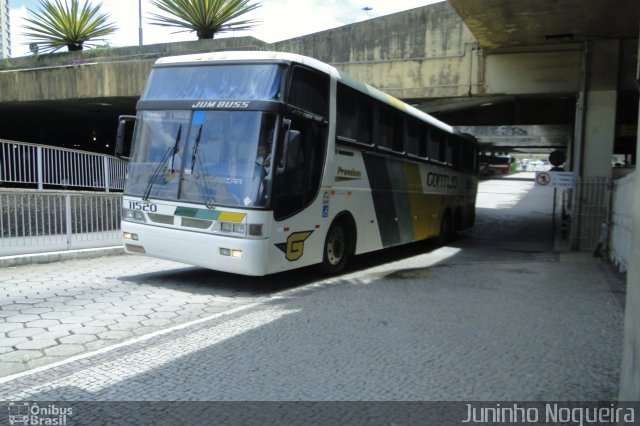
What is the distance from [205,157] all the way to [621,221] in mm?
7928

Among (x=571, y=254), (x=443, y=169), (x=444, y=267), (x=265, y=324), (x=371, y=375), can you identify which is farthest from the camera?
(x=443, y=169)

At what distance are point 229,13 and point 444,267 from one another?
12384 mm

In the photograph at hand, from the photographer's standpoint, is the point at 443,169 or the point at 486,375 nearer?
the point at 486,375

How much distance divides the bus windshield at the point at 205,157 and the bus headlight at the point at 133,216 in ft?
0.93

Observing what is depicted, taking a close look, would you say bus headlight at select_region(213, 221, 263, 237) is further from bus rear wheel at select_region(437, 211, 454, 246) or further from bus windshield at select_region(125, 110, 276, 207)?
bus rear wheel at select_region(437, 211, 454, 246)

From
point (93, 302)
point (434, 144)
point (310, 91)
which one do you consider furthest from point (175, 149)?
point (434, 144)

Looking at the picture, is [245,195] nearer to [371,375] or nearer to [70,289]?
[70,289]

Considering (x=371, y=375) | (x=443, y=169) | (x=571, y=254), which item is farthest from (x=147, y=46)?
(x=371, y=375)

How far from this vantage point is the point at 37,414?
3.45 m

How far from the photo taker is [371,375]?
13.9 feet

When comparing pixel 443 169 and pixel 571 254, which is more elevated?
pixel 443 169

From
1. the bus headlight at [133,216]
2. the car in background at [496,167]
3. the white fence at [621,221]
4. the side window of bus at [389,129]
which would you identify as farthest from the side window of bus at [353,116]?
the car in background at [496,167]

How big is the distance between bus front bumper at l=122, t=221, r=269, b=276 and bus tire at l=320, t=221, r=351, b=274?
5.96ft

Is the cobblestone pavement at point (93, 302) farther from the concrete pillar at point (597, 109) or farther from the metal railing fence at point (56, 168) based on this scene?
the concrete pillar at point (597, 109)
